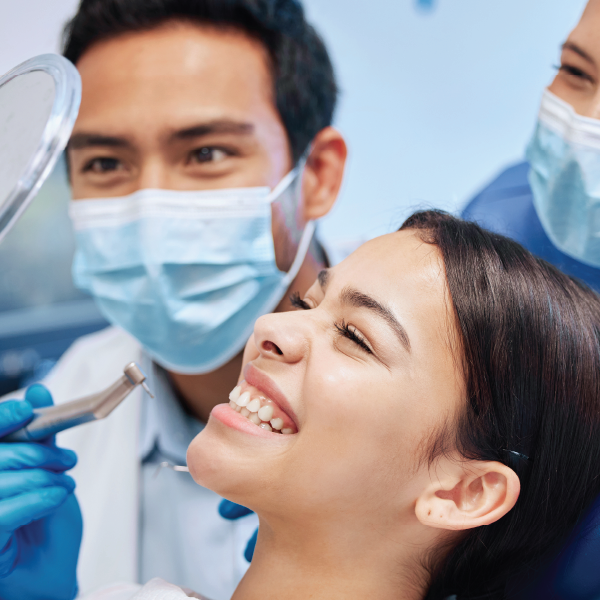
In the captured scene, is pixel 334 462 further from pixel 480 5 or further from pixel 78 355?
pixel 480 5

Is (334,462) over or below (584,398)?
below

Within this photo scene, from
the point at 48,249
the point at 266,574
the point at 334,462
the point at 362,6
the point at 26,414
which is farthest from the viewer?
the point at 48,249

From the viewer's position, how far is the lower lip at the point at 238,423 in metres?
0.95

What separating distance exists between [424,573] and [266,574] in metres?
0.29

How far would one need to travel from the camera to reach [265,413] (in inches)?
38.6

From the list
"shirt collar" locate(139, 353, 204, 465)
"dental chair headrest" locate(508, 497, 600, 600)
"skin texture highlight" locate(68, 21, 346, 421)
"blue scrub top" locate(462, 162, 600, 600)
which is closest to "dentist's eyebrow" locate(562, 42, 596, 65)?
"blue scrub top" locate(462, 162, 600, 600)

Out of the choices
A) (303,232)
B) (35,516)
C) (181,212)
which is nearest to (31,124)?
(181,212)

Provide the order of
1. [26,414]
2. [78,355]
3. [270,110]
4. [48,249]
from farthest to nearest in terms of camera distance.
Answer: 1. [48,249]
2. [78,355]
3. [270,110]
4. [26,414]

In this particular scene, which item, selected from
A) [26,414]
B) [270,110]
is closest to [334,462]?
[26,414]

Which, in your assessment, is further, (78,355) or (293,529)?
(78,355)

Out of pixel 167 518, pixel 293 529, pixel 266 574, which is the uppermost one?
pixel 293 529

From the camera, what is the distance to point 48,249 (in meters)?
2.60

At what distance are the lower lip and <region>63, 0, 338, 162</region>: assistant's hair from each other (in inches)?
36.4

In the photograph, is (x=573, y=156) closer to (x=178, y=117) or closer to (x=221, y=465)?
(x=178, y=117)
